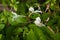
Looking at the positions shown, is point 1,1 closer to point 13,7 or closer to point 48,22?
point 13,7

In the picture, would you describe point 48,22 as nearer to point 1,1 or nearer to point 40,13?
point 40,13

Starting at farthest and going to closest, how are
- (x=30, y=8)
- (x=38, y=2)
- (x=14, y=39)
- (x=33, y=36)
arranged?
(x=38, y=2), (x=30, y=8), (x=14, y=39), (x=33, y=36)

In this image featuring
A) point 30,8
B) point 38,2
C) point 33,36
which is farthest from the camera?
point 38,2

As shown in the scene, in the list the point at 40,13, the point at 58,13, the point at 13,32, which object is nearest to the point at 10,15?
the point at 13,32

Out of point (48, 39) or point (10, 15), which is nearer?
point (48, 39)

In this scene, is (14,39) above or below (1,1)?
below

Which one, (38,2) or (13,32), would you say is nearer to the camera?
(13,32)

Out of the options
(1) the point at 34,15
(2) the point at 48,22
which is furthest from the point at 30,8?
(2) the point at 48,22

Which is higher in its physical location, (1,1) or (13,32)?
(1,1)

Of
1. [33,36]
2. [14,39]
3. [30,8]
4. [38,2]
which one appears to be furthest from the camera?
[38,2]
